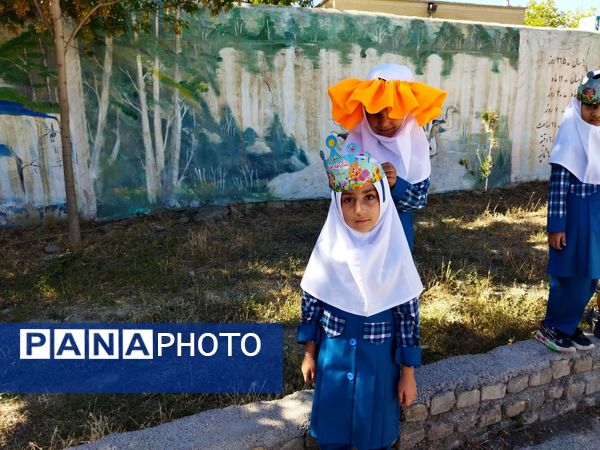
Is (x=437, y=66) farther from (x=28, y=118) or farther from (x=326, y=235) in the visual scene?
(x=326, y=235)

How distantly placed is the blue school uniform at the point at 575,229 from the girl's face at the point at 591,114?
0.26 meters

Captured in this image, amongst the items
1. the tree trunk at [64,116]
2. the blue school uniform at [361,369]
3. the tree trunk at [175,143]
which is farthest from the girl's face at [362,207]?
the tree trunk at [175,143]

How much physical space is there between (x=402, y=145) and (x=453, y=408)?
4.21ft

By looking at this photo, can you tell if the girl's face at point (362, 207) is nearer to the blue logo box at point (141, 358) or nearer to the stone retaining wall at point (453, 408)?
the stone retaining wall at point (453, 408)

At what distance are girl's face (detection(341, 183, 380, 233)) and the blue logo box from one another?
50.1 inches

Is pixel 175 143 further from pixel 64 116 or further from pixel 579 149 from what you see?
pixel 579 149

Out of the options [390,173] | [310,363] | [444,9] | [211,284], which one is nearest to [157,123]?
[211,284]

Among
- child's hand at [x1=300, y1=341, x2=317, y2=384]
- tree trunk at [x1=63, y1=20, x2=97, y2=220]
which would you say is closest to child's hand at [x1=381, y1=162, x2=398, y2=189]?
child's hand at [x1=300, y1=341, x2=317, y2=384]

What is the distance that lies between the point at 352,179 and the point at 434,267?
287 cm

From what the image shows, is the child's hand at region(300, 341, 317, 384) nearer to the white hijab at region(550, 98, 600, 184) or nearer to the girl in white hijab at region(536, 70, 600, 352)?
the girl in white hijab at region(536, 70, 600, 352)

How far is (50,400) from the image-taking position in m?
2.60

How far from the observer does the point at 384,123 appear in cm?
223

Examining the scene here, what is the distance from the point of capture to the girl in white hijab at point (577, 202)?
245 centimetres

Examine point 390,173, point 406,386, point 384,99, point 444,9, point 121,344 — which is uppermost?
point 444,9
